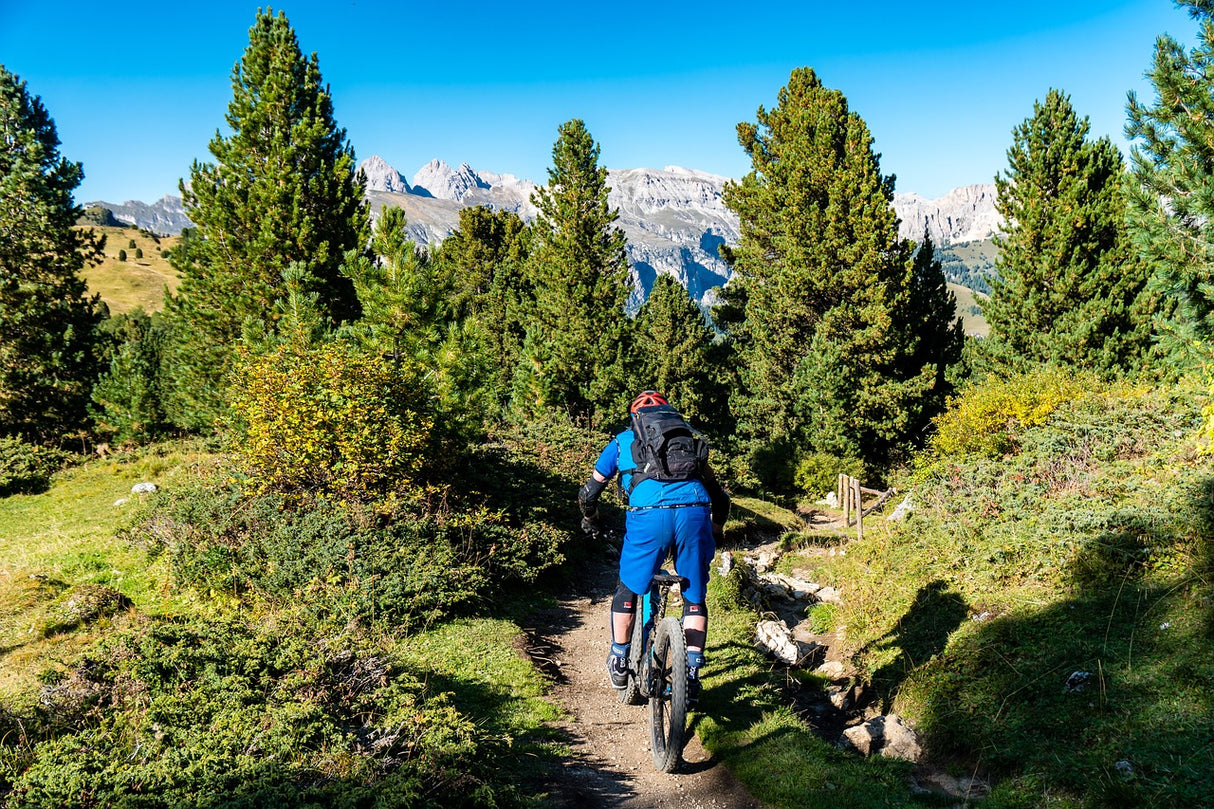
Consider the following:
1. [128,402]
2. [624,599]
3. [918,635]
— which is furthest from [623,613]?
[128,402]

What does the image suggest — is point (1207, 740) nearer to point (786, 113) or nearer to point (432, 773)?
point (432, 773)

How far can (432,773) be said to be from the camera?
159 inches

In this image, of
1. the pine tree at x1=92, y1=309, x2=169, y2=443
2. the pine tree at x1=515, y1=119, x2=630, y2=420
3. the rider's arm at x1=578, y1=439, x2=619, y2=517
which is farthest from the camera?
the pine tree at x1=515, y1=119, x2=630, y2=420

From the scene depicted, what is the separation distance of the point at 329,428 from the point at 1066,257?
971 inches

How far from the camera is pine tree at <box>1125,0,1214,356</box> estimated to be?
10945 millimetres

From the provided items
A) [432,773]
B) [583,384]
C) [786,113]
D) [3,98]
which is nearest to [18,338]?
[3,98]

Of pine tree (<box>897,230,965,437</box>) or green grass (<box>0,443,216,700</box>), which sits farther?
pine tree (<box>897,230,965,437</box>)

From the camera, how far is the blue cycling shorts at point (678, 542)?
505 centimetres

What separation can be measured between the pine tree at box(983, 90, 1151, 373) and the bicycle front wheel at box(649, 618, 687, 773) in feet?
74.6

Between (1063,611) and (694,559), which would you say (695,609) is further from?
(1063,611)

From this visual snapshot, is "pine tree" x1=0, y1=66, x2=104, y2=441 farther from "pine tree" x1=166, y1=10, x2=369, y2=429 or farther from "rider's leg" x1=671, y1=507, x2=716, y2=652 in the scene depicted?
"rider's leg" x1=671, y1=507, x2=716, y2=652

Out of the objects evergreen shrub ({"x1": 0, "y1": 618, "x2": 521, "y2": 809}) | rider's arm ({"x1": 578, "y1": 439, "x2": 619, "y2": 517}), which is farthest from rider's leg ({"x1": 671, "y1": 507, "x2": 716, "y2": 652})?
evergreen shrub ({"x1": 0, "y1": 618, "x2": 521, "y2": 809})

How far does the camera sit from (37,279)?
19.3 meters

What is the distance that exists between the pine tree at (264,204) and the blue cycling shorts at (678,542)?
13.8m
